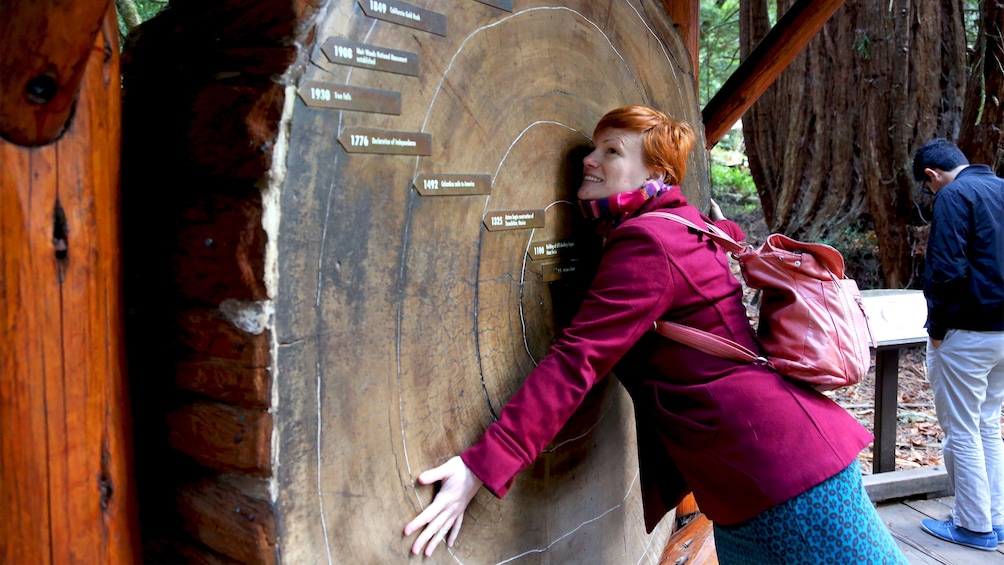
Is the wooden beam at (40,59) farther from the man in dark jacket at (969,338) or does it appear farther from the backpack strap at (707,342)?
the man in dark jacket at (969,338)

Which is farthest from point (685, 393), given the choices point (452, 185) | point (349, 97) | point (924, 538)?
point (924, 538)

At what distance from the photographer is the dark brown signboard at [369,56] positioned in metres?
1.33

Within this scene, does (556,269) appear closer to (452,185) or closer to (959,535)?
(452,185)

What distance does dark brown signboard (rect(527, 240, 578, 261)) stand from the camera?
1.94 m

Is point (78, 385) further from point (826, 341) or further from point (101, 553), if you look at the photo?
point (826, 341)

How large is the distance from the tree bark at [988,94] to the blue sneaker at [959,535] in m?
3.29

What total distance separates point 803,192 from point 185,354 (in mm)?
6747

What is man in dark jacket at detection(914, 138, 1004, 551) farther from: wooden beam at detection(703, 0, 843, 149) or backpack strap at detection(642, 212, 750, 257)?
backpack strap at detection(642, 212, 750, 257)

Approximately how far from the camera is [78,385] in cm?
126

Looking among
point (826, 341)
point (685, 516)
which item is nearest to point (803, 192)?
point (685, 516)

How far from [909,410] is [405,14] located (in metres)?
5.74

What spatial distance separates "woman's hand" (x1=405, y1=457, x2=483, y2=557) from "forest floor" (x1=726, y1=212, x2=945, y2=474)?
11.6 ft

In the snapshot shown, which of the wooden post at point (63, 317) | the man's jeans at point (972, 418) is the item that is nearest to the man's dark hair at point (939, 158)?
the man's jeans at point (972, 418)

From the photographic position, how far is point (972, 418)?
3686 mm
